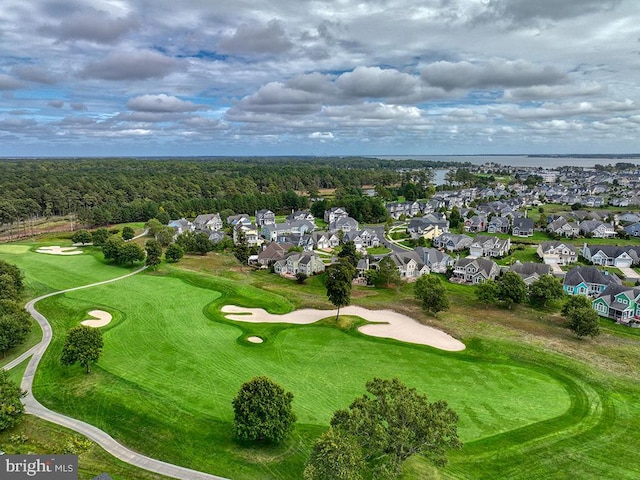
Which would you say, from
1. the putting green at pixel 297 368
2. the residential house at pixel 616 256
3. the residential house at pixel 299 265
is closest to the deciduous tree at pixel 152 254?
the putting green at pixel 297 368

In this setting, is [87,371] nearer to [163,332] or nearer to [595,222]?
[163,332]

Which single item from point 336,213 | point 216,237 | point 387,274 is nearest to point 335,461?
point 387,274

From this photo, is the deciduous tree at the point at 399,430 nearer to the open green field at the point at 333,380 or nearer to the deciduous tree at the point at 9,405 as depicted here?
the open green field at the point at 333,380

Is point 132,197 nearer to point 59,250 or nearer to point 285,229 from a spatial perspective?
point 59,250

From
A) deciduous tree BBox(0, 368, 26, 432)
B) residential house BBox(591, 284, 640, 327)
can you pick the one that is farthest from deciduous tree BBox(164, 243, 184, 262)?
residential house BBox(591, 284, 640, 327)

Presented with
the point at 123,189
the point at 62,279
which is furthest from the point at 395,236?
the point at 123,189

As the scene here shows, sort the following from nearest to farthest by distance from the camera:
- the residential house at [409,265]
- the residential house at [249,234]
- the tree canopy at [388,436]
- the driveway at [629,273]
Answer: the tree canopy at [388,436], the driveway at [629,273], the residential house at [409,265], the residential house at [249,234]

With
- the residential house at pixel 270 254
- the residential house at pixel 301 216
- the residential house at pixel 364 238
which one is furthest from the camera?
the residential house at pixel 301 216
